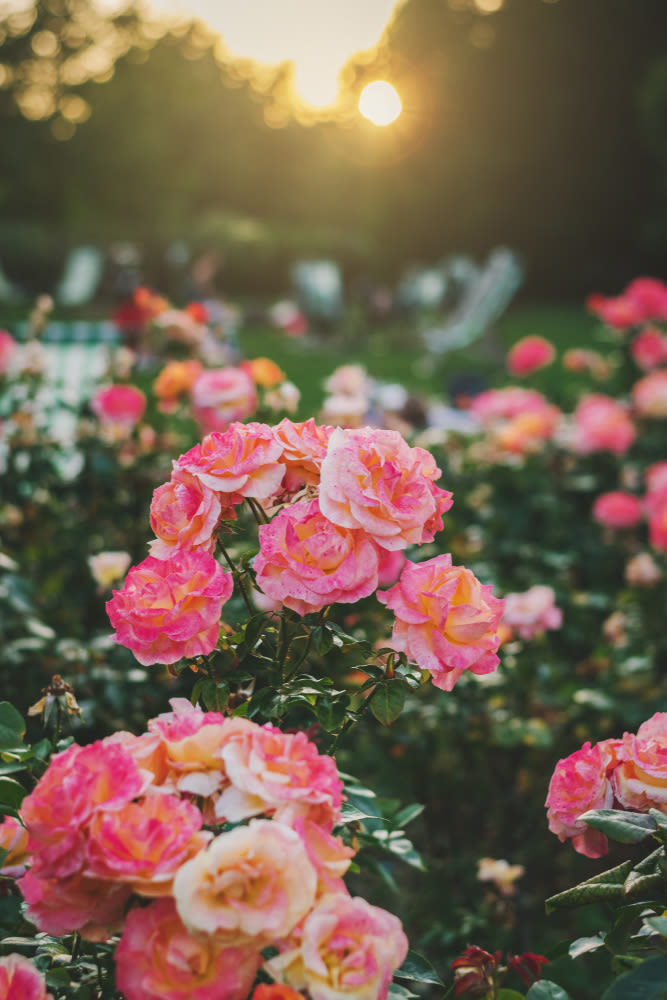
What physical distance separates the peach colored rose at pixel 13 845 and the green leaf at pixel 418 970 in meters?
0.33

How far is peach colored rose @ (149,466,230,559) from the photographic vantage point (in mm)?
730

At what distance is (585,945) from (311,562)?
0.40 metres

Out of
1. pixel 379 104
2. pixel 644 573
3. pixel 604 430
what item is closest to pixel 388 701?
pixel 379 104

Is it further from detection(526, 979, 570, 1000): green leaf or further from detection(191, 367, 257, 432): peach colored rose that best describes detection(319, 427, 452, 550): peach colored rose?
detection(191, 367, 257, 432): peach colored rose

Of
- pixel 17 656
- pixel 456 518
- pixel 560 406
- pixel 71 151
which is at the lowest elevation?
pixel 71 151

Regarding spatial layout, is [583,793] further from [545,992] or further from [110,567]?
[110,567]

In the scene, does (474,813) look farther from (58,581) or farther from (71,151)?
(71,151)

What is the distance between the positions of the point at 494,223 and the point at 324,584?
16.4 meters

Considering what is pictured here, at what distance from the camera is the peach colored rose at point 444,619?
713 millimetres

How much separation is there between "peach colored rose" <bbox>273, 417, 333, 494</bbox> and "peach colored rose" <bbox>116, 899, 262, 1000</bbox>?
383 millimetres

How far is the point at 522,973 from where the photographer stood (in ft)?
2.72

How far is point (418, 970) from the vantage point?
700 millimetres

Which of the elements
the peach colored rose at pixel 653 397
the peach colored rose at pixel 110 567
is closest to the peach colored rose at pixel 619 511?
the peach colored rose at pixel 653 397

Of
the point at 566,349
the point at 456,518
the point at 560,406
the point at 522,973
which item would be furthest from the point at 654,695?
the point at 566,349
